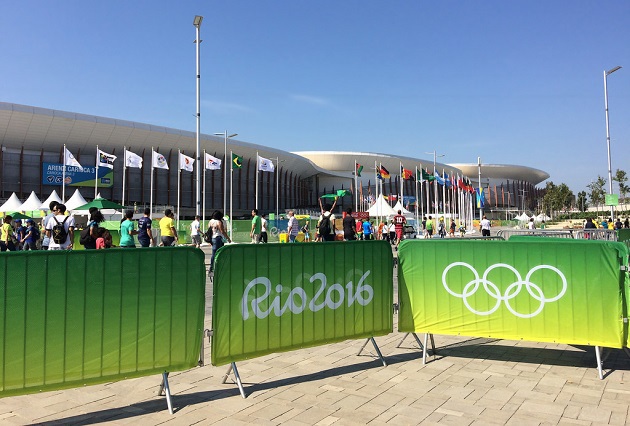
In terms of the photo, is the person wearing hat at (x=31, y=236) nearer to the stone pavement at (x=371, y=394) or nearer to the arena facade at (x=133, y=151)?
the stone pavement at (x=371, y=394)

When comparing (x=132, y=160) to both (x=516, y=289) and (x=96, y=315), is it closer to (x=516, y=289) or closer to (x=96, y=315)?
(x=96, y=315)

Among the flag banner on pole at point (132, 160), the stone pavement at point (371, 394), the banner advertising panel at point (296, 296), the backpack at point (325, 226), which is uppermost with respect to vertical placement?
the flag banner on pole at point (132, 160)

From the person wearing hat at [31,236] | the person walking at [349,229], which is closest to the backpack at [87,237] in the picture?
the person wearing hat at [31,236]

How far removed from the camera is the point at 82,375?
13.5ft

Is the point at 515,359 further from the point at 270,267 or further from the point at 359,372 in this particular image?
the point at 270,267

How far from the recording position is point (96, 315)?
4.17m

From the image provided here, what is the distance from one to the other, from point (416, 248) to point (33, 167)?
5591 cm

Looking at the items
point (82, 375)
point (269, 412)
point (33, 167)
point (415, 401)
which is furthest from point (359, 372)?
point (33, 167)

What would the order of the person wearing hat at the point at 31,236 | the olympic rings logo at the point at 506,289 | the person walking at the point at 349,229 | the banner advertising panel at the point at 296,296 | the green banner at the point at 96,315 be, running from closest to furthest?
1. the green banner at the point at 96,315
2. the banner advertising panel at the point at 296,296
3. the olympic rings logo at the point at 506,289
4. the person wearing hat at the point at 31,236
5. the person walking at the point at 349,229

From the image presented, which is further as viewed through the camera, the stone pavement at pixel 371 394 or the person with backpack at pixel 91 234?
the person with backpack at pixel 91 234

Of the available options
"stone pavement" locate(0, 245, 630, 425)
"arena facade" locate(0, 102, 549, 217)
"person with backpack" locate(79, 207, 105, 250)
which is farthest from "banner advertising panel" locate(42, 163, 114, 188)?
"stone pavement" locate(0, 245, 630, 425)

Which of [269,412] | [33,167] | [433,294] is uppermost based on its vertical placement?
[33,167]

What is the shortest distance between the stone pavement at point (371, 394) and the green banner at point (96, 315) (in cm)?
38

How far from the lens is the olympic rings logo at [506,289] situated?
5.41 m
